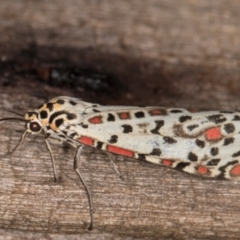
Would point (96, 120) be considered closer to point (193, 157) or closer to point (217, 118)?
point (193, 157)

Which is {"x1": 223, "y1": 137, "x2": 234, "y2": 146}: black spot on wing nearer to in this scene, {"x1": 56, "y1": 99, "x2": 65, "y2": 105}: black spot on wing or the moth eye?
{"x1": 56, "y1": 99, "x2": 65, "y2": 105}: black spot on wing

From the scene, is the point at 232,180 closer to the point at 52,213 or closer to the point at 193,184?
the point at 193,184

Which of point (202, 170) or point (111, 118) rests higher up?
point (111, 118)

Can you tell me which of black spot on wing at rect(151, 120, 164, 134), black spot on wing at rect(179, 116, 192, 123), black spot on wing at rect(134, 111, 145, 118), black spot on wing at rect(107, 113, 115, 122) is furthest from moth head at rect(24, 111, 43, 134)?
black spot on wing at rect(179, 116, 192, 123)

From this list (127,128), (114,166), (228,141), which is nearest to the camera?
(114,166)

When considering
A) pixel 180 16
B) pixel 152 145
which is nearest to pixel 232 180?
pixel 152 145

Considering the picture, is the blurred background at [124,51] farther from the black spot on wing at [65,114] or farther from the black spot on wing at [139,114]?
the black spot on wing at [139,114]

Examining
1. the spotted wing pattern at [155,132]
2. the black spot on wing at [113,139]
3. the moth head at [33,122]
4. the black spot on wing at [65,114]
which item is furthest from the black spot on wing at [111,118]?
the moth head at [33,122]

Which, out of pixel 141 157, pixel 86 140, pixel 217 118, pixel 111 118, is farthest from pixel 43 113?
pixel 217 118

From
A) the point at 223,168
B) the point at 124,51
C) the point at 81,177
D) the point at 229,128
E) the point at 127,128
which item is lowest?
Answer: the point at 81,177

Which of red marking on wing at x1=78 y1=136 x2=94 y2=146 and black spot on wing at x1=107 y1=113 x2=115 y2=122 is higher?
black spot on wing at x1=107 y1=113 x2=115 y2=122
